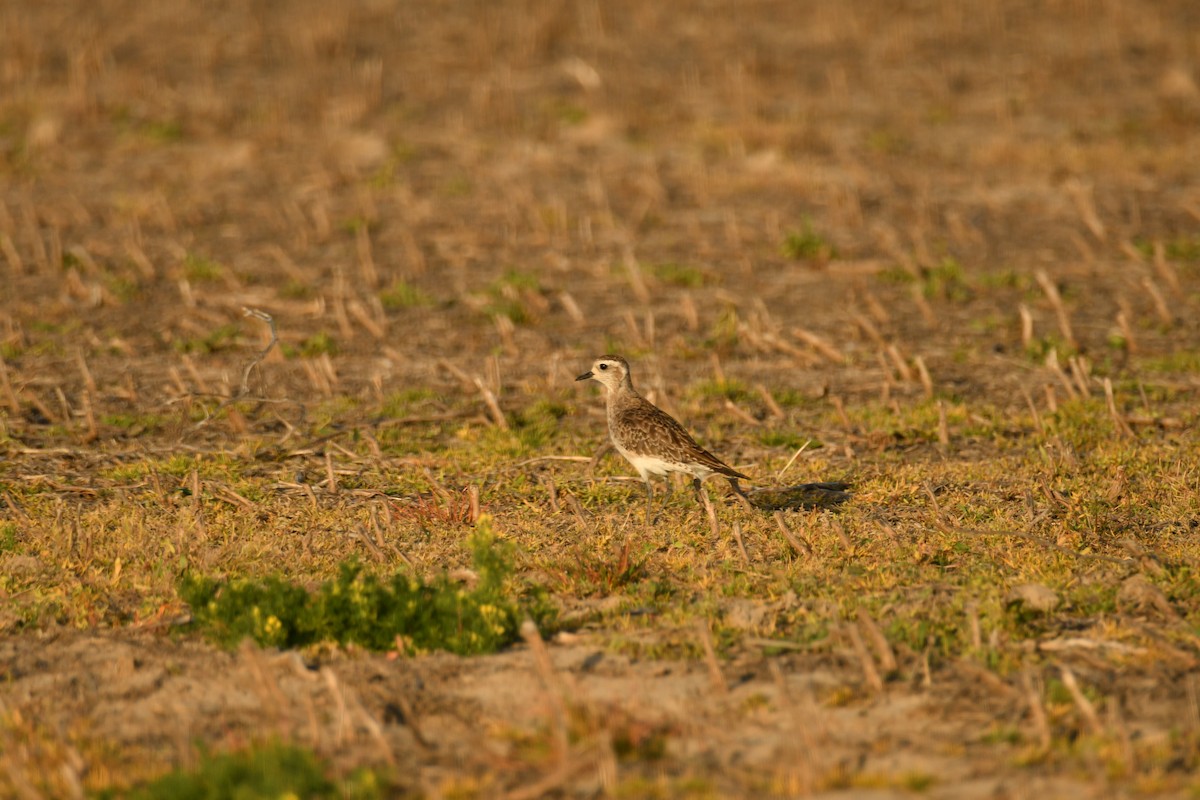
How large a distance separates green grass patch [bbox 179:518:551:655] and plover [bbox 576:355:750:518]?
235cm

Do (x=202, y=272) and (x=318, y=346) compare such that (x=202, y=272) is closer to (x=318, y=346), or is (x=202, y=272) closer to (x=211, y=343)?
(x=211, y=343)

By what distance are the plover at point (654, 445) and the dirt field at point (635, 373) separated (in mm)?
327

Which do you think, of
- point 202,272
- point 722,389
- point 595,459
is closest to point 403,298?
point 202,272

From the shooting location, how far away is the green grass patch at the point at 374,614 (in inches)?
315

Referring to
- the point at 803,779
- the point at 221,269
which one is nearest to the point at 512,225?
the point at 221,269

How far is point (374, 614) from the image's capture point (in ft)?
26.4

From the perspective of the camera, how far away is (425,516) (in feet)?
33.4

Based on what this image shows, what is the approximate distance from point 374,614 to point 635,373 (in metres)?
6.95

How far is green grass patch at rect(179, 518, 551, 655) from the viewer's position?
315 inches

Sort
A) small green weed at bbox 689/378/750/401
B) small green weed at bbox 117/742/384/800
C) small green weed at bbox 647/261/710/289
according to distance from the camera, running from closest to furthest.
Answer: small green weed at bbox 117/742/384/800 → small green weed at bbox 689/378/750/401 → small green weed at bbox 647/261/710/289

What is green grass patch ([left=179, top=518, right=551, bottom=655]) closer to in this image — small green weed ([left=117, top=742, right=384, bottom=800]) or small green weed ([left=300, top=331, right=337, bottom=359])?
small green weed ([left=117, top=742, right=384, bottom=800])

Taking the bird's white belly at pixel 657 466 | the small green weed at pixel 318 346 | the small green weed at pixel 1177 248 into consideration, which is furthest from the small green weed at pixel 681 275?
the bird's white belly at pixel 657 466

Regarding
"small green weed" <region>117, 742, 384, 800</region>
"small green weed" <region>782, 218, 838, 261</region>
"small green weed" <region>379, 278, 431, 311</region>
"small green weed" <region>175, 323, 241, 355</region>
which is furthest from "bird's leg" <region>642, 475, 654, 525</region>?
"small green weed" <region>782, 218, 838, 261</region>

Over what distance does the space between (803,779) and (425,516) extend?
439cm
